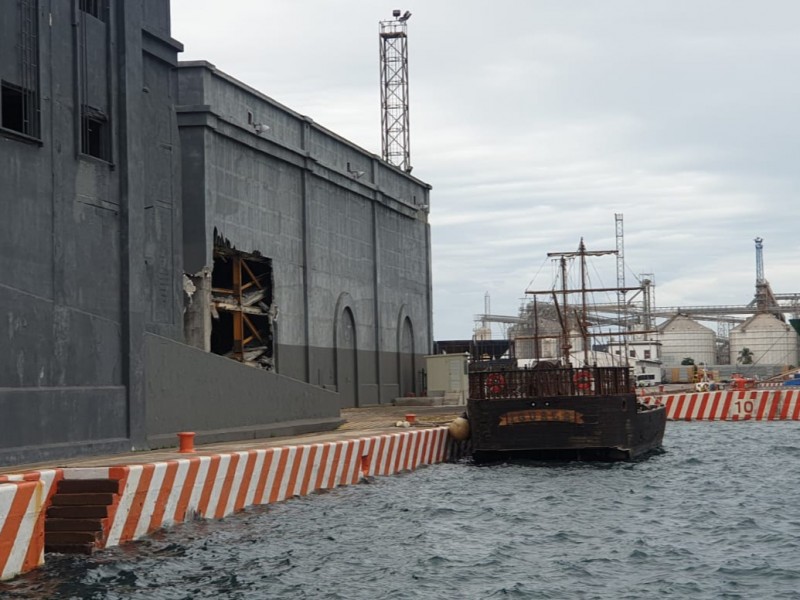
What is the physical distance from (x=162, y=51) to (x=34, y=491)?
17.3 m

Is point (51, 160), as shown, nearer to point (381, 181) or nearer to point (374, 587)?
point (374, 587)

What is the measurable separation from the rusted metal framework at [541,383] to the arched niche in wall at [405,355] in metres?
20.0

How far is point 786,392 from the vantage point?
48375 mm

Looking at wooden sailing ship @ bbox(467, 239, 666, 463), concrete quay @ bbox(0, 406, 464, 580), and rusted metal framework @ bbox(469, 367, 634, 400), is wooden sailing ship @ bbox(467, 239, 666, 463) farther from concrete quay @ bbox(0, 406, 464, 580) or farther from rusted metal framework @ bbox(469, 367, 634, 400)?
concrete quay @ bbox(0, 406, 464, 580)

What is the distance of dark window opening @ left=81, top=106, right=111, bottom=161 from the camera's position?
2395cm

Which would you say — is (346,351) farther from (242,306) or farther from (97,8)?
(97,8)

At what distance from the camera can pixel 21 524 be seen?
532 inches

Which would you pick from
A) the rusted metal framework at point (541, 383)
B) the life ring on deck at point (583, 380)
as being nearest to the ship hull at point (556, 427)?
the rusted metal framework at point (541, 383)

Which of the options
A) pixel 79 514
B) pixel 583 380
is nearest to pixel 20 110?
pixel 79 514

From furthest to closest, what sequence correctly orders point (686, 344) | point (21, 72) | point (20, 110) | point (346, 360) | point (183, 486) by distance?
point (686, 344)
point (346, 360)
point (20, 110)
point (21, 72)
point (183, 486)

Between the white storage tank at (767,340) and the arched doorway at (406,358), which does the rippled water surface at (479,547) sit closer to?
the arched doorway at (406,358)

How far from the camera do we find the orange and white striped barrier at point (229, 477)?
15953 millimetres

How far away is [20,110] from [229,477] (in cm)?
889

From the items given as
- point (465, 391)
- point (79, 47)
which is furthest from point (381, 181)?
point (79, 47)
